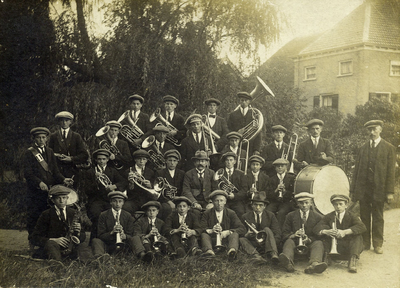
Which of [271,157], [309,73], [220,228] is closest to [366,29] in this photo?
[309,73]

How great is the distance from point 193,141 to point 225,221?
1.57 metres

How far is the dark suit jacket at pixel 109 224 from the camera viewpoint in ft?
16.8

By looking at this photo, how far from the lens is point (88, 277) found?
4.58m

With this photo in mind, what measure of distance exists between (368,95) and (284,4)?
8.86ft

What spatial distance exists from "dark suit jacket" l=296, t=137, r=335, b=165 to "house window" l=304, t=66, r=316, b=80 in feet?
10.6

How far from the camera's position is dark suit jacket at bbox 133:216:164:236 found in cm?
515

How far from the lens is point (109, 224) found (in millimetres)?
5180

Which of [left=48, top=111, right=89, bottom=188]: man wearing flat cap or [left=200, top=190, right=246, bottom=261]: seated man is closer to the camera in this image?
[left=200, top=190, right=246, bottom=261]: seated man

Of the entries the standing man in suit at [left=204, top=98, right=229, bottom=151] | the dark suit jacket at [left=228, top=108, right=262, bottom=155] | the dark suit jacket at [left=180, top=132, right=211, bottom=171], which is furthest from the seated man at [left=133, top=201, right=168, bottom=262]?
→ the dark suit jacket at [left=228, top=108, right=262, bottom=155]

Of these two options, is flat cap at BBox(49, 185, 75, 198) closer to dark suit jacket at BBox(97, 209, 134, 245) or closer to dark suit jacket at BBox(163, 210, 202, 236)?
dark suit jacket at BBox(97, 209, 134, 245)

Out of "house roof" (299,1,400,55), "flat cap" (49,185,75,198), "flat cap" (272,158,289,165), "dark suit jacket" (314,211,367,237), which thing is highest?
"house roof" (299,1,400,55)

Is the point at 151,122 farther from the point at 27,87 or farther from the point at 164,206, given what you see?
the point at 27,87

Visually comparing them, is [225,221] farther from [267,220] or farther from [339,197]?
[339,197]

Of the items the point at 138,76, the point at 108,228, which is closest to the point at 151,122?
the point at 138,76
